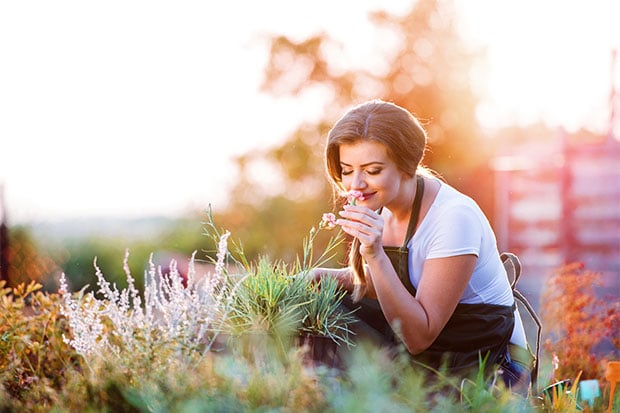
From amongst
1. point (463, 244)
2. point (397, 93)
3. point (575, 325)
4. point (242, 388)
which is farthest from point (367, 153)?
point (397, 93)

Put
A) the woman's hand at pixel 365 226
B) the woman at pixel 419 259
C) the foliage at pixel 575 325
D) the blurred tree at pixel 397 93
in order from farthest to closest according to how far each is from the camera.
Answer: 1. the blurred tree at pixel 397 93
2. the foliage at pixel 575 325
3. the woman at pixel 419 259
4. the woman's hand at pixel 365 226

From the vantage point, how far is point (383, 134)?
3.25 metres

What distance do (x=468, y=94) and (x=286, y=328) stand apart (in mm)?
9327

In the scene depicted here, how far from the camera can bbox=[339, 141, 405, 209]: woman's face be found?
3.24 metres

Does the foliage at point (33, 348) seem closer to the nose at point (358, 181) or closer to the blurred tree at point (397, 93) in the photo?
the nose at point (358, 181)

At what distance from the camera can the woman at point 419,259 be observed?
3.12 meters

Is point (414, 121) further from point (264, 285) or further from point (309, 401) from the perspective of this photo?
point (309, 401)

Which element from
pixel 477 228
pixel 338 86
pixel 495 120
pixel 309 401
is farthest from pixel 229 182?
pixel 309 401

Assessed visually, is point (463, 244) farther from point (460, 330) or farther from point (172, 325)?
point (172, 325)

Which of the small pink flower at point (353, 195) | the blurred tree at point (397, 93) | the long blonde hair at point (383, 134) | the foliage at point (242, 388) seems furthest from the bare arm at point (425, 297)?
the blurred tree at point (397, 93)

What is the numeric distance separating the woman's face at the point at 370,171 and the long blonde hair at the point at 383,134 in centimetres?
2

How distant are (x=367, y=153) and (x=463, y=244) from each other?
498 millimetres

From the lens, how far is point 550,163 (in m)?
11.2

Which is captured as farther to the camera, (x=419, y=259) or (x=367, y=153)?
(x=419, y=259)
